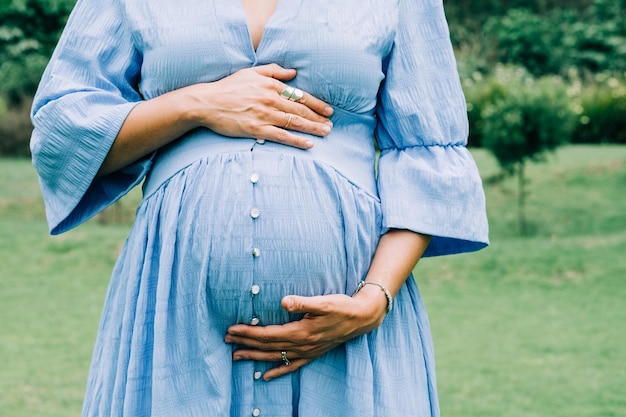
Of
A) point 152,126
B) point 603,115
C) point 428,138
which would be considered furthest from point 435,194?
point 603,115

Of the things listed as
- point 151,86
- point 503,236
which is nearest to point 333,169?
point 151,86

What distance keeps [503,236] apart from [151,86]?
31.4 feet

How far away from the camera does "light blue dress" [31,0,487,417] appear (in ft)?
5.51

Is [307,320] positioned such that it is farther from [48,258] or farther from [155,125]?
[48,258]

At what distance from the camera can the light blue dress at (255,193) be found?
66.1 inches

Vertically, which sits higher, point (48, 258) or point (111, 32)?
point (111, 32)

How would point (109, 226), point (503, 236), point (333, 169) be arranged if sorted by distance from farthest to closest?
point (109, 226) → point (503, 236) → point (333, 169)

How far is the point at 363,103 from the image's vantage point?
181cm

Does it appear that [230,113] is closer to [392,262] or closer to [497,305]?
[392,262]

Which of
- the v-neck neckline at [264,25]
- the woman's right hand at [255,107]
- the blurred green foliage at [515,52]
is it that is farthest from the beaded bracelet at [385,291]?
the blurred green foliage at [515,52]

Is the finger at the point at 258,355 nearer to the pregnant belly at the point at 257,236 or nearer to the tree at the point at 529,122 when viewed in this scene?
the pregnant belly at the point at 257,236

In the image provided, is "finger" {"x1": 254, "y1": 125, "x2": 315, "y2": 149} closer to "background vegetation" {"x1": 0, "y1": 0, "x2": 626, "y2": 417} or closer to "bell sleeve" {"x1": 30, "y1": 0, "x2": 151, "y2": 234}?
"bell sleeve" {"x1": 30, "y1": 0, "x2": 151, "y2": 234}

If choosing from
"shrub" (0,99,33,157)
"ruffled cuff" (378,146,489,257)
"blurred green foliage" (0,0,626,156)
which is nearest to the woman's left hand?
"ruffled cuff" (378,146,489,257)

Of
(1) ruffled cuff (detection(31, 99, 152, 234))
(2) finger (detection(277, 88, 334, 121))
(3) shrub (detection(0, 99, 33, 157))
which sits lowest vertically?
(3) shrub (detection(0, 99, 33, 157))
